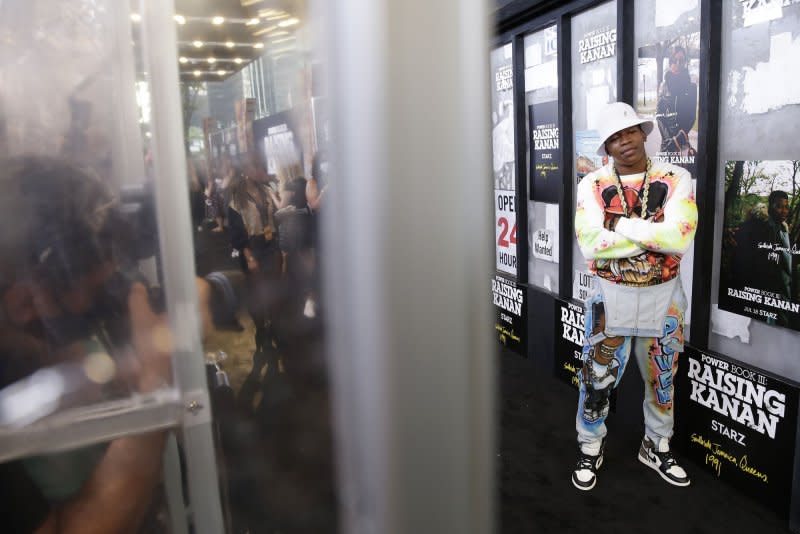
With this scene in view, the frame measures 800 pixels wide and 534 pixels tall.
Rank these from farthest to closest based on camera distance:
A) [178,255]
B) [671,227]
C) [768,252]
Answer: [768,252]
[671,227]
[178,255]

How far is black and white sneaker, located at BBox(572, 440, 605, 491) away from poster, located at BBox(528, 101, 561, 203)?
74.6 inches

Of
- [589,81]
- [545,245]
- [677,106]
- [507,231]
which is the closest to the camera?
[677,106]

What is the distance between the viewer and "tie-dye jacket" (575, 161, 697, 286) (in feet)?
9.30

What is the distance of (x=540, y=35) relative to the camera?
4645 mm

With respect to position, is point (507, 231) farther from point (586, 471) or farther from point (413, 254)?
point (413, 254)

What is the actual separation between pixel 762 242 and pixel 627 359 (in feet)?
2.59

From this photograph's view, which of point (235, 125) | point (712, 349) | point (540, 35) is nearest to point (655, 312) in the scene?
point (712, 349)

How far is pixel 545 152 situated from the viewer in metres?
4.68

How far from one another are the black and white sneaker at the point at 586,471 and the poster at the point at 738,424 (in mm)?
485

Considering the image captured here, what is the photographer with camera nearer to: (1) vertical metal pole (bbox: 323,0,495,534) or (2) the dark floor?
(1) vertical metal pole (bbox: 323,0,495,534)

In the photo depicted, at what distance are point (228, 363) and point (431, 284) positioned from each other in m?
0.35

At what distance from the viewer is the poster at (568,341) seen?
14.5 feet

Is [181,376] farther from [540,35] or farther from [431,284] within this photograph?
[540,35]

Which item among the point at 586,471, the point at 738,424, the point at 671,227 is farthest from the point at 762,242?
the point at 586,471
